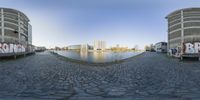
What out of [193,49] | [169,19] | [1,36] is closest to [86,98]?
[193,49]

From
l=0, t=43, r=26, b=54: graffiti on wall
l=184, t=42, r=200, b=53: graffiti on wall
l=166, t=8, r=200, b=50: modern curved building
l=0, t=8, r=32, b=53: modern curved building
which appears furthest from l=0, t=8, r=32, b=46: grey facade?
l=184, t=42, r=200, b=53: graffiti on wall

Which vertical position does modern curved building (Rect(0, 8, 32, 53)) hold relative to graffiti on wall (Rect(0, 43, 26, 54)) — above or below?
above

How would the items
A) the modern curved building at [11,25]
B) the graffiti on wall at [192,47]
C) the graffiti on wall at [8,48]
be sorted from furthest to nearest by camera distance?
1. the modern curved building at [11,25]
2. the graffiti on wall at [8,48]
3. the graffiti on wall at [192,47]

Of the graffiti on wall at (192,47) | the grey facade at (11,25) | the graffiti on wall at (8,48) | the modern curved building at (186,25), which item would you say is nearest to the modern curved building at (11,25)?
the grey facade at (11,25)

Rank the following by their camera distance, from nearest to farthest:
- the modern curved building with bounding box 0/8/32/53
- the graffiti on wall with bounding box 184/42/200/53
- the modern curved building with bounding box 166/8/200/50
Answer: the graffiti on wall with bounding box 184/42/200/53 < the modern curved building with bounding box 0/8/32/53 < the modern curved building with bounding box 166/8/200/50

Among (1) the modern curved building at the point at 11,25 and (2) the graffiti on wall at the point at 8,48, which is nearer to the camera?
(2) the graffiti on wall at the point at 8,48

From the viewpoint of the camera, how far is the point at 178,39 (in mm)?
114438

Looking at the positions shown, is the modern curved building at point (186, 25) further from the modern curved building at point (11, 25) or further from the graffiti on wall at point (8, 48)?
the graffiti on wall at point (8, 48)

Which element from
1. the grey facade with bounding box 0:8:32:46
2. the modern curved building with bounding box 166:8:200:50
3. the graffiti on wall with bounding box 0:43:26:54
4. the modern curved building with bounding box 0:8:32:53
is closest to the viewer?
the graffiti on wall with bounding box 0:43:26:54

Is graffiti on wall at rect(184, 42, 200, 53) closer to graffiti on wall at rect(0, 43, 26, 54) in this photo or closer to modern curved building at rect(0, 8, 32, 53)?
graffiti on wall at rect(0, 43, 26, 54)

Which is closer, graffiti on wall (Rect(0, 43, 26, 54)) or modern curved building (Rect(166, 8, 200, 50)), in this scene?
graffiti on wall (Rect(0, 43, 26, 54))

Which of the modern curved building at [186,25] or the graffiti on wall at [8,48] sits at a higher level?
the modern curved building at [186,25]

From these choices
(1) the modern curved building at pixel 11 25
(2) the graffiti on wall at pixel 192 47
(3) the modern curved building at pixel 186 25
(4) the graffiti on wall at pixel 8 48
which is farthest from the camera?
(3) the modern curved building at pixel 186 25

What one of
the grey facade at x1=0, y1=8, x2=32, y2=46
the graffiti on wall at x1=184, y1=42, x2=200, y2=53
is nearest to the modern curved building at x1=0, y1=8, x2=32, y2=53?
the grey facade at x1=0, y1=8, x2=32, y2=46
